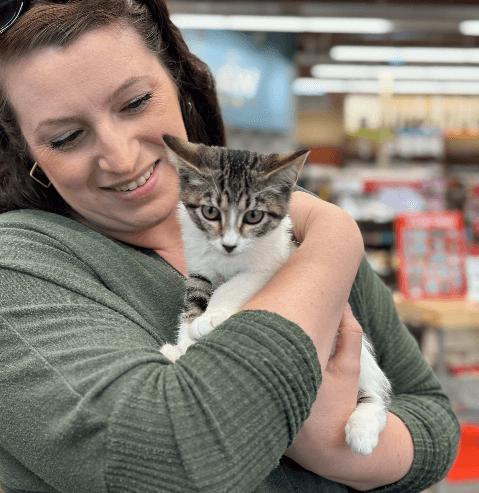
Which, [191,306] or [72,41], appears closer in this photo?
[72,41]

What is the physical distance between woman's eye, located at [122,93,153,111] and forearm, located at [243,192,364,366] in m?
0.51

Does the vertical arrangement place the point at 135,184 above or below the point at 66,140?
below

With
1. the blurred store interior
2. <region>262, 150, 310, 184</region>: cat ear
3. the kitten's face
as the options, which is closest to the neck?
the kitten's face

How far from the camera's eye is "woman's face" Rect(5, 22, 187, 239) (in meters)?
1.13

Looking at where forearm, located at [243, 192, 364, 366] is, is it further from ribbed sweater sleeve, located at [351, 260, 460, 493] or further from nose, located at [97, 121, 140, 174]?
nose, located at [97, 121, 140, 174]

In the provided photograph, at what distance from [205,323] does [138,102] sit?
56cm

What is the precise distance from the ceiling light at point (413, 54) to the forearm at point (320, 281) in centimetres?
689

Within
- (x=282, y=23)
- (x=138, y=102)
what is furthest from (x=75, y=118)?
(x=282, y=23)

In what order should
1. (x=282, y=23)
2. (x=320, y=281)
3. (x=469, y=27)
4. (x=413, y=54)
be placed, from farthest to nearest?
(x=413, y=54)
(x=469, y=27)
(x=282, y=23)
(x=320, y=281)

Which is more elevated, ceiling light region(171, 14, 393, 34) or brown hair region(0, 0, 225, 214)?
brown hair region(0, 0, 225, 214)

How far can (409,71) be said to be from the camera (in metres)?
7.94

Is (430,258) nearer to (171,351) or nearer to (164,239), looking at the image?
(164,239)

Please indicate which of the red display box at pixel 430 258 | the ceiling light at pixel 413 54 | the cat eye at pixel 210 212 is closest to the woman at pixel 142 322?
the cat eye at pixel 210 212

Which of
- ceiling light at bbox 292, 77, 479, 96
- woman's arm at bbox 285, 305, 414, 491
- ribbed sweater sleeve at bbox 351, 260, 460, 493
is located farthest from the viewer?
ceiling light at bbox 292, 77, 479, 96
